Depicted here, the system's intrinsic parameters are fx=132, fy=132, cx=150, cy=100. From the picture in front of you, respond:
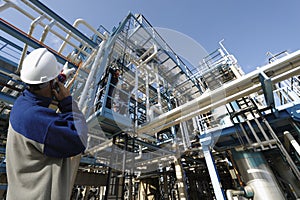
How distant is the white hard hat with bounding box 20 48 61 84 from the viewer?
45.0 inches

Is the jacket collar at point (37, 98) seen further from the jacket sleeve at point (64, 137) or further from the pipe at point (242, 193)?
the pipe at point (242, 193)

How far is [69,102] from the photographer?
1.14 meters

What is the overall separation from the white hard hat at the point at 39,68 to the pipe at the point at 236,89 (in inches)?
97.0

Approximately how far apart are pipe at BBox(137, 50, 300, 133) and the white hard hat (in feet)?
8.08

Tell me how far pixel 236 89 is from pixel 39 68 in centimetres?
323

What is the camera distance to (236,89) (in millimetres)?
2775

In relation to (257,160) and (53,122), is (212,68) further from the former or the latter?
(53,122)

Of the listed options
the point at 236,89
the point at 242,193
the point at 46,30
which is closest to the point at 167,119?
the point at 236,89

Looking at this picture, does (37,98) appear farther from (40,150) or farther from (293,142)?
(293,142)

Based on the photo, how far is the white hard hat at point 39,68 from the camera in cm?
114

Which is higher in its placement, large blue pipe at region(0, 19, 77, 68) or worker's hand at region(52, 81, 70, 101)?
large blue pipe at region(0, 19, 77, 68)

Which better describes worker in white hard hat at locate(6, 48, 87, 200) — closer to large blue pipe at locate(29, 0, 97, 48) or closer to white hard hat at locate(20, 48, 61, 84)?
white hard hat at locate(20, 48, 61, 84)

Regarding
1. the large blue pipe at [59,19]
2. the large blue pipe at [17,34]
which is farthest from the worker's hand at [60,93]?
the large blue pipe at [59,19]

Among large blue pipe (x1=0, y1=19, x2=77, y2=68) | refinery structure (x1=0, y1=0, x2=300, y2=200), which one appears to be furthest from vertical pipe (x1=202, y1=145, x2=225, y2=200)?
large blue pipe (x1=0, y1=19, x2=77, y2=68)
